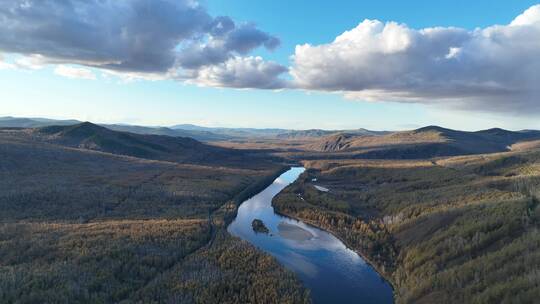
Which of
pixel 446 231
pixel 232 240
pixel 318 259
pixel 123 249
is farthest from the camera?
pixel 232 240

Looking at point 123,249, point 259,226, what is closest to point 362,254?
point 259,226

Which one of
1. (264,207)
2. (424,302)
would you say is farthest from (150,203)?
(424,302)

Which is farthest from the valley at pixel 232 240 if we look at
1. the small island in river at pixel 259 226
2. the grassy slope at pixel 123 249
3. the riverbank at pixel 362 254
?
the small island in river at pixel 259 226

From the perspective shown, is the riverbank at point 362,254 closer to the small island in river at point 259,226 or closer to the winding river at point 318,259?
the winding river at point 318,259

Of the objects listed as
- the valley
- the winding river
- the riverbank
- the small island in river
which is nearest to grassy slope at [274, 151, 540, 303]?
the valley

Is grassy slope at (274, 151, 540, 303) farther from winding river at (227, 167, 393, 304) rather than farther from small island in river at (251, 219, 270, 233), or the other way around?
small island in river at (251, 219, 270, 233)

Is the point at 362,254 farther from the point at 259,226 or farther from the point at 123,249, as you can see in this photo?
the point at 123,249
